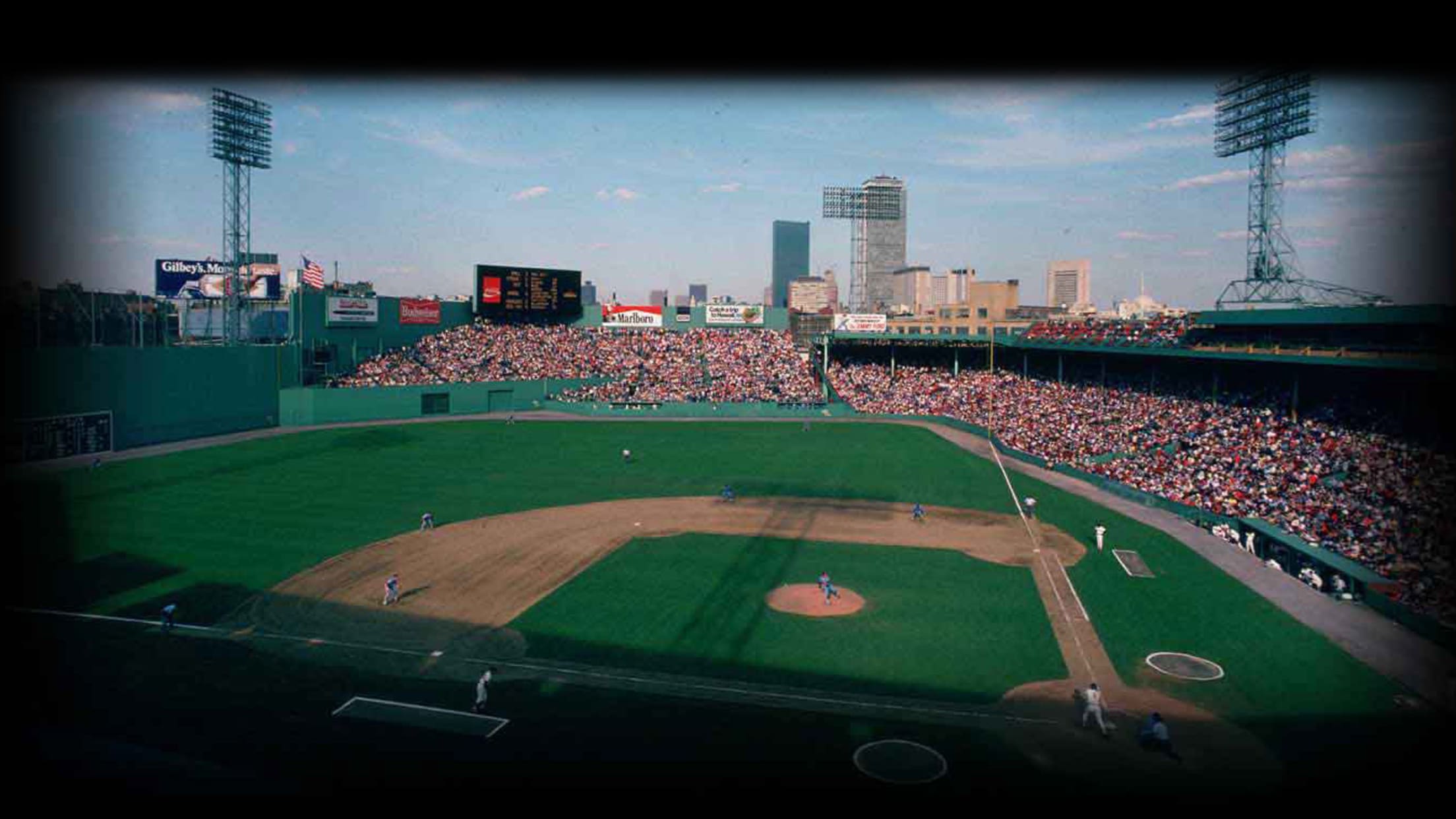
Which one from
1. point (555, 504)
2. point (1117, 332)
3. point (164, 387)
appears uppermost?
point (1117, 332)

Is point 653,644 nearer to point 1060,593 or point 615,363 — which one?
point 1060,593

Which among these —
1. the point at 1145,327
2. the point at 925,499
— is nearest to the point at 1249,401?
the point at 1145,327

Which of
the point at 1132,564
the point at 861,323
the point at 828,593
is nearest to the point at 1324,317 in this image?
the point at 1132,564

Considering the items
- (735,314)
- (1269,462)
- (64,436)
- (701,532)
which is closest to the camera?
(701,532)

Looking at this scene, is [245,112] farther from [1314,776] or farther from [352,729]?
[1314,776]

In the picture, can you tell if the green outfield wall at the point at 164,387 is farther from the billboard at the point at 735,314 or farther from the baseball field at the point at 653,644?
the billboard at the point at 735,314

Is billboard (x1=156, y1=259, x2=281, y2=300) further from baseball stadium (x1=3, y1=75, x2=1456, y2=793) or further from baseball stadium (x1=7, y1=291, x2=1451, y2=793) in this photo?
baseball stadium (x1=7, y1=291, x2=1451, y2=793)

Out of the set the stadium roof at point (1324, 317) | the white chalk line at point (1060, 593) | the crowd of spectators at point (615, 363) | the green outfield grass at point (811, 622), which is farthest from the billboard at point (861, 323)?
the green outfield grass at point (811, 622)

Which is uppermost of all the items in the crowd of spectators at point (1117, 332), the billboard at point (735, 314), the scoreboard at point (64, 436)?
the billboard at point (735, 314)
